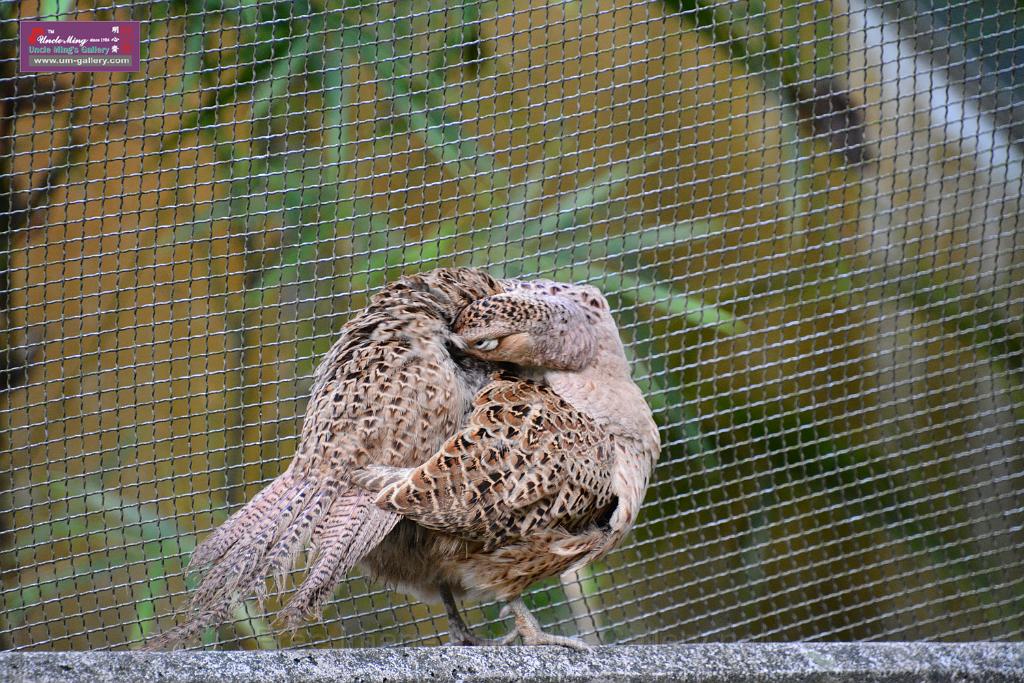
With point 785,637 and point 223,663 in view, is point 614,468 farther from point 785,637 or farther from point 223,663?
point 785,637

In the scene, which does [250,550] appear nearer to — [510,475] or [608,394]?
[510,475]

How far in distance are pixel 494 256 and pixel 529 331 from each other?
919mm

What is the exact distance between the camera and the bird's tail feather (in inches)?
68.9

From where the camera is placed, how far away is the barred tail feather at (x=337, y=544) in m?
1.72

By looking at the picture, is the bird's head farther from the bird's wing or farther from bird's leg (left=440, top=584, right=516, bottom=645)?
bird's leg (left=440, top=584, right=516, bottom=645)

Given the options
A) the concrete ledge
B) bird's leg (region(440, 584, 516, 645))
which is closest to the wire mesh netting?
bird's leg (region(440, 584, 516, 645))

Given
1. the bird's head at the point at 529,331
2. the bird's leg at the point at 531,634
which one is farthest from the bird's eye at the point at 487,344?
the bird's leg at the point at 531,634

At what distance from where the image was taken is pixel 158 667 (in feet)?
5.41

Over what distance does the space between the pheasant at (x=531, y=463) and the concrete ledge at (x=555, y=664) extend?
0.14 metres

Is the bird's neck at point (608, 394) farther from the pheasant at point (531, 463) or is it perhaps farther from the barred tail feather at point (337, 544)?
the barred tail feather at point (337, 544)

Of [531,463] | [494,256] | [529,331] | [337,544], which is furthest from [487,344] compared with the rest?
[494,256]

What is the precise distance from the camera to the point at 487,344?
2.04 meters

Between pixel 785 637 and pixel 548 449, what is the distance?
180cm

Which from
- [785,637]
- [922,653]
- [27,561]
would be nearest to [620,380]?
[922,653]
